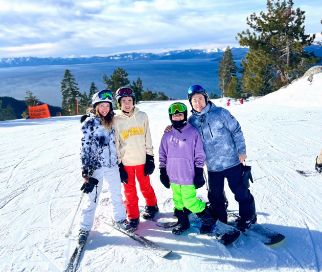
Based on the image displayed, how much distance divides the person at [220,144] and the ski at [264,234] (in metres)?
0.23

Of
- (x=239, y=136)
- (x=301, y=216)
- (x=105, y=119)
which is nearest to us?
(x=239, y=136)

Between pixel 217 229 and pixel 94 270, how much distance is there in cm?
152

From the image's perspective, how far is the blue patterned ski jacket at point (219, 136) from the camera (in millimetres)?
3992

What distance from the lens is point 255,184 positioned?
20.2 ft

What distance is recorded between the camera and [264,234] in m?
4.16

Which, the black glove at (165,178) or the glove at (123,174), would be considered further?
the glove at (123,174)

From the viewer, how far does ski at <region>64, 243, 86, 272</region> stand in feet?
12.4

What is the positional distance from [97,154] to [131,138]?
0.48 metres

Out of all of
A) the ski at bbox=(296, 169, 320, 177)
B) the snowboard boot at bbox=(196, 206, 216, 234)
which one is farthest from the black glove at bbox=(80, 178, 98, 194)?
the ski at bbox=(296, 169, 320, 177)

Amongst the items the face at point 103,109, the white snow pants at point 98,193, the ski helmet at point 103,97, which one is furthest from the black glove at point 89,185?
the ski helmet at point 103,97

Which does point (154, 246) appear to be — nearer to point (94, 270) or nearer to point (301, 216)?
point (94, 270)

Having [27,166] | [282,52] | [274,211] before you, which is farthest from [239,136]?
[282,52]

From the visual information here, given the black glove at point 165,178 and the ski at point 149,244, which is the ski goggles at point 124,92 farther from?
the ski at point 149,244

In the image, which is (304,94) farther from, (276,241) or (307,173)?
(276,241)
